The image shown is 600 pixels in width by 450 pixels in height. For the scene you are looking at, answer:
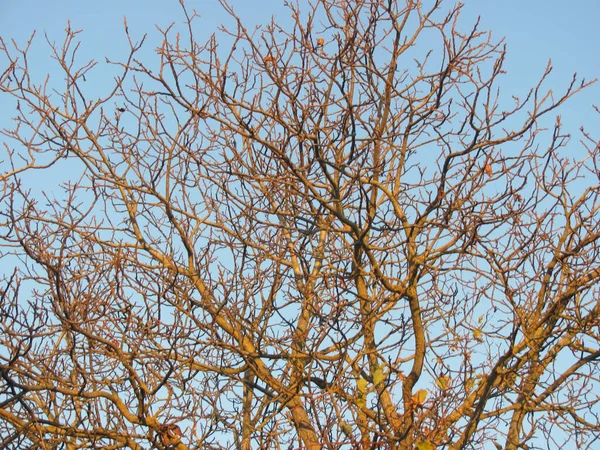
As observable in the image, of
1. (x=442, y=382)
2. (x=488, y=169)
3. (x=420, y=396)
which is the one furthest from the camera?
(x=488, y=169)

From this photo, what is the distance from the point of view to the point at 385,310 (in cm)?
561

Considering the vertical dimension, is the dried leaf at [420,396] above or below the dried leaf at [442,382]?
below

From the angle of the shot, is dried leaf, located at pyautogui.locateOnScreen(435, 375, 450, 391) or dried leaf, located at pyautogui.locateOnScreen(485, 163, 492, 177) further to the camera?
dried leaf, located at pyautogui.locateOnScreen(485, 163, 492, 177)

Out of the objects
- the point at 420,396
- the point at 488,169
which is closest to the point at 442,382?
the point at 420,396

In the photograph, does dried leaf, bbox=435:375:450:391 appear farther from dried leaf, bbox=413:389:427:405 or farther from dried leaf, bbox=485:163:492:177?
dried leaf, bbox=485:163:492:177

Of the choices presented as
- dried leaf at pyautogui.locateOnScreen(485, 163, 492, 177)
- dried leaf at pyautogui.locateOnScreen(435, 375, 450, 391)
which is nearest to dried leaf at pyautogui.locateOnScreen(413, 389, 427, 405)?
dried leaf at pyautogui.locateOnScreen(435, 375, 450, 391)

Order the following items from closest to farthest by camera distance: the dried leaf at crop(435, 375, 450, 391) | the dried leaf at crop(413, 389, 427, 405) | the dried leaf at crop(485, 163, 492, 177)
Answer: the dried leaf at crop(413, 389, 427, 405), the dried leaf at crop(435, 375, 450, 391), the dried leaf at crop(485, 163, 492, 177)

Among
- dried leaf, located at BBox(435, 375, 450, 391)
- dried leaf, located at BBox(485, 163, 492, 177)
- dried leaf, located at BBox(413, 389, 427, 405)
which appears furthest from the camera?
dried leaf, located at BBox(485, 163, 492, 177)

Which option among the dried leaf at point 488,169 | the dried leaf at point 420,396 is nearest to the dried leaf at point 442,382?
the dried leaf at point 420,396

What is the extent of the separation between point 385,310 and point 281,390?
1038mm

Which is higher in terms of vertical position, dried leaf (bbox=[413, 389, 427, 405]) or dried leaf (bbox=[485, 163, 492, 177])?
dried leaf (bbox=[485, 163, 492, 177])

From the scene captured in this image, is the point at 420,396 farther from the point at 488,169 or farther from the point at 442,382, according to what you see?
the point at 488,169

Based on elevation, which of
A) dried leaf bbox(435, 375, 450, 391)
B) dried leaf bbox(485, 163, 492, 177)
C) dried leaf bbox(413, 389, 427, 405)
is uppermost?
dried leaf bbox(485, 163, 492, 177)

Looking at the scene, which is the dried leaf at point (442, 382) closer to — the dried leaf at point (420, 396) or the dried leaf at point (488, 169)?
the dried leaf at point (420, 396)
